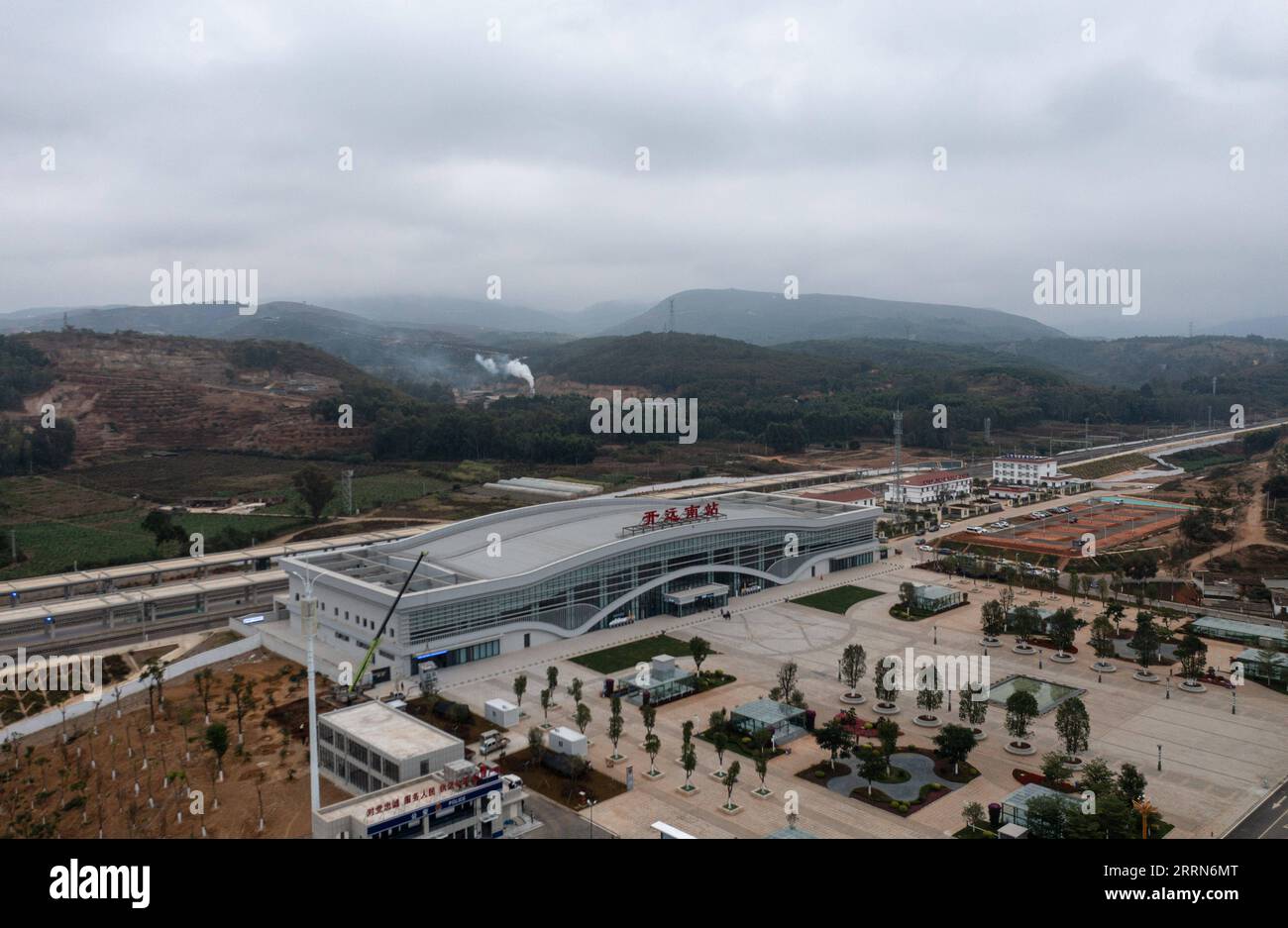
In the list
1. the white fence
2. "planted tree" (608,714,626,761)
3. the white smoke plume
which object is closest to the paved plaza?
"planted tree" (608,714,626,761)

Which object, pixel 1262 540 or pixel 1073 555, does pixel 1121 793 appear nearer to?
pixel 1073 555

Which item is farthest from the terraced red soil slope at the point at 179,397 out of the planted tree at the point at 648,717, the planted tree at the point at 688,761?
the planted tree at the point at 688,761

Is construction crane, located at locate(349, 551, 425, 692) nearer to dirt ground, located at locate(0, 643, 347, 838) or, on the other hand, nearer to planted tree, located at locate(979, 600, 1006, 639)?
dirt ground, located at locate(0, 643, 347, 838)

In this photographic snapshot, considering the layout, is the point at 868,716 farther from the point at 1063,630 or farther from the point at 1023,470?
the point at 1023,470

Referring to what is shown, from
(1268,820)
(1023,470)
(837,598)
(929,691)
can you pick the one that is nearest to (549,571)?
(837,598)

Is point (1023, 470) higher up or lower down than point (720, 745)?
higher up
